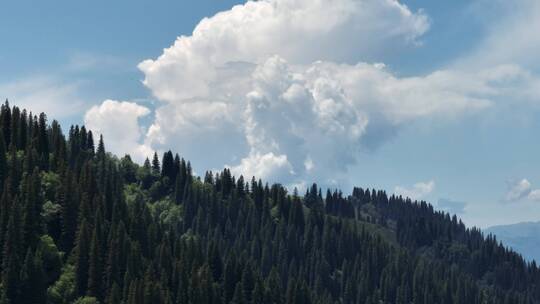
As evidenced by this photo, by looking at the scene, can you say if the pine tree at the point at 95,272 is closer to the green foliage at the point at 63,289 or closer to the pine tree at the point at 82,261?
the pine tree at the point at 82,261

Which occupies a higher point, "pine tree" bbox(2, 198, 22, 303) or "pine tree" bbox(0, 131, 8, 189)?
"pine tree" bbox(0, 131, 8, 189)

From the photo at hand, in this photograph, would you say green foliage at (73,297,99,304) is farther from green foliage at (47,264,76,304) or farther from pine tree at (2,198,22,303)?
pine tree at (2,198,22,303)

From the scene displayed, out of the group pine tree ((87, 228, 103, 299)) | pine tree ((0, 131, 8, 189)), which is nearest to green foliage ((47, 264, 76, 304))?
pine tree ((87, 228, 103, 299))

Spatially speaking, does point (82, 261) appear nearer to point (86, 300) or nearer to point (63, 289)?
point (63, 289)

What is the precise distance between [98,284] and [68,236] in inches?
699

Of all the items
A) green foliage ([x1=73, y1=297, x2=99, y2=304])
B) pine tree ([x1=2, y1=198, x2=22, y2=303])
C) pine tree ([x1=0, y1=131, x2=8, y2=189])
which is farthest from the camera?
pine tree ([x1=0, y1=131, x2=8, y2=189])

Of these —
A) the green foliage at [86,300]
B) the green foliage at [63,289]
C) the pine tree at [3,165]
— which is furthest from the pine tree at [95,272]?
the pine tree at [3,165]

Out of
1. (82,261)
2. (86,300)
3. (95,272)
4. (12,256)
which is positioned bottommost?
(86,300)

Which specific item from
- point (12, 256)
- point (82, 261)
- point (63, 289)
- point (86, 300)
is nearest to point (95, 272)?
point (82, 261)

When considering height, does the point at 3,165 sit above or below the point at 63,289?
above

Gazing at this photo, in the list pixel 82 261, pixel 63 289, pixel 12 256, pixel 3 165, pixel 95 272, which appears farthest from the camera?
pixel 3 165

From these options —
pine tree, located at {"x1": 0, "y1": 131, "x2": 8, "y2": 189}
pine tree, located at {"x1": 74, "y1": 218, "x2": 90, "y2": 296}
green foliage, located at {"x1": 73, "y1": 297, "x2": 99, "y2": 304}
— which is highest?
pine tree, located at {"x1": 0, "y1": 131, "x2": 8, "y2": 189}

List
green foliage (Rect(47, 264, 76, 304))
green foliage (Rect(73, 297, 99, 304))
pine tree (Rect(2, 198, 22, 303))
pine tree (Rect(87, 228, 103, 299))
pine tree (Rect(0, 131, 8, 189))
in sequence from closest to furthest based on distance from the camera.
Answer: pine tree (Rect(2, 198, 22, 303)) → green foliage (Rect(47, 264, 76, 304)) → green foliage (Rect(73, 297, 99, 304)) → pine tree (Rect(87, 228, 103, 299)) → pine tree (Rect(0, 131, 8, 189))

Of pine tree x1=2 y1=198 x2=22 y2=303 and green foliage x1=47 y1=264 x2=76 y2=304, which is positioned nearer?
pine tree x1=2 y1=198 x2=22 y2=303
